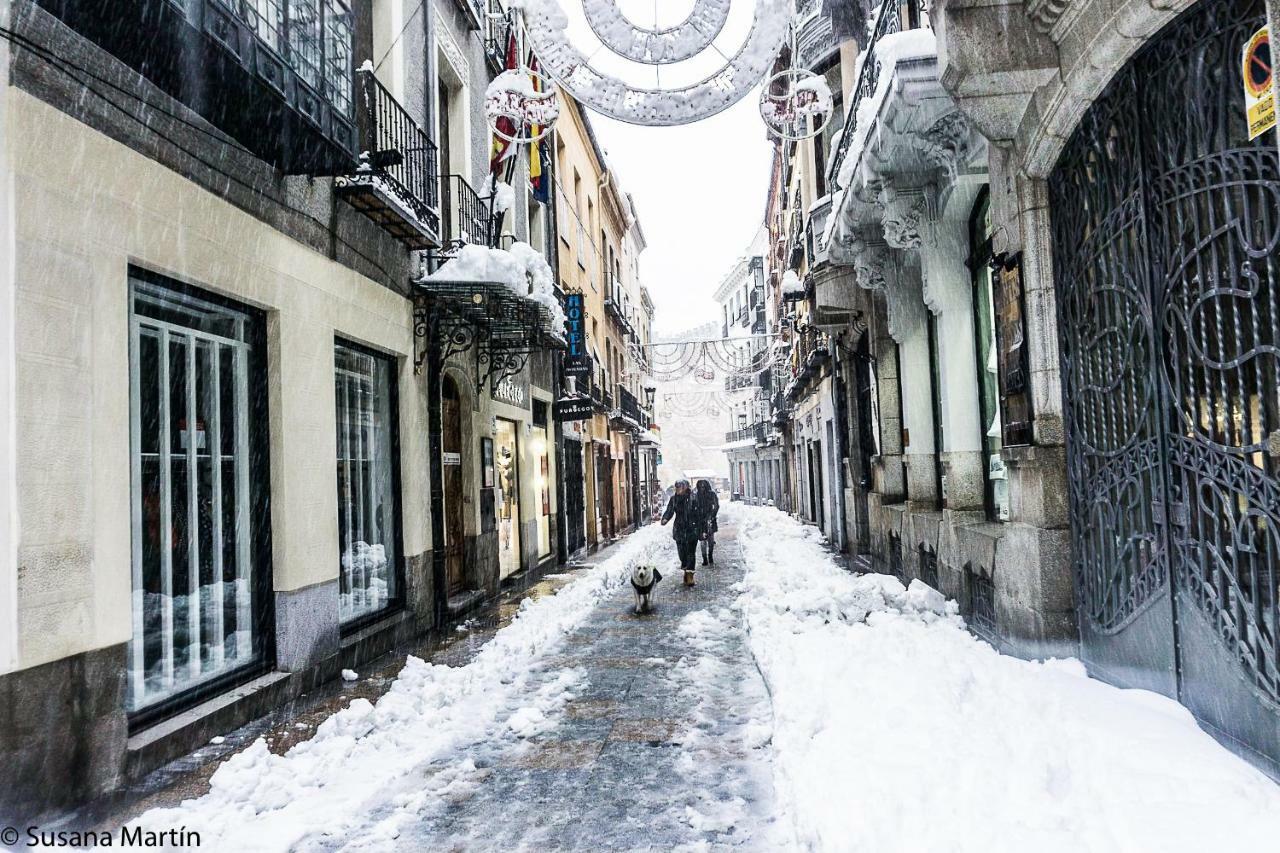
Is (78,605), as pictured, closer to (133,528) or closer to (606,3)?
(133,528)

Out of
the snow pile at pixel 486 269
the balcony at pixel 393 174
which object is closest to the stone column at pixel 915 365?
the snow pile at pixel 486 269

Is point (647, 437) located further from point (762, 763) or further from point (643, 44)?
point (762, 763)

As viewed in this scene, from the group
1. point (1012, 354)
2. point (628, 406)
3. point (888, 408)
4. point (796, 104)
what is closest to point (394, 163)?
point (796, 104)

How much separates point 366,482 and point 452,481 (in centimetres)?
262

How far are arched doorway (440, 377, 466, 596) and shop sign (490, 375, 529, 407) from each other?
1.20 meters

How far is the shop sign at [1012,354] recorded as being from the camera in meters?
6.06

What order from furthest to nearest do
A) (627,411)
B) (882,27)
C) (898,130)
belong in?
(627,411) < (882,27) < (898,130)

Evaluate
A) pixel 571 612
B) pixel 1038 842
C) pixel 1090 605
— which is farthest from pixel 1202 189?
pixel 571 612

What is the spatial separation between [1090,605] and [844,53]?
36.7 feet

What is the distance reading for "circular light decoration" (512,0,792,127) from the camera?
6.34 m

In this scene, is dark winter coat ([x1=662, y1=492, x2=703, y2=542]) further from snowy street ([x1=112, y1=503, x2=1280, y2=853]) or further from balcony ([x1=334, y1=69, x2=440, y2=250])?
balcony ([x1=334, y1=69, x2=440, y2=250])

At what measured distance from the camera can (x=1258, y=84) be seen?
3.54 m

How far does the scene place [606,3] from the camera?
6312mm

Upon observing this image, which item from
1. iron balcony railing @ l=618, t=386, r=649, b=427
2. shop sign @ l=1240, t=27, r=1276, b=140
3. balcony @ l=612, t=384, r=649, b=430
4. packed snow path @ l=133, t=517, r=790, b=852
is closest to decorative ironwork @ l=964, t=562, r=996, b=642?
packed snow path @ l=133, t=517, r=790, b=852
